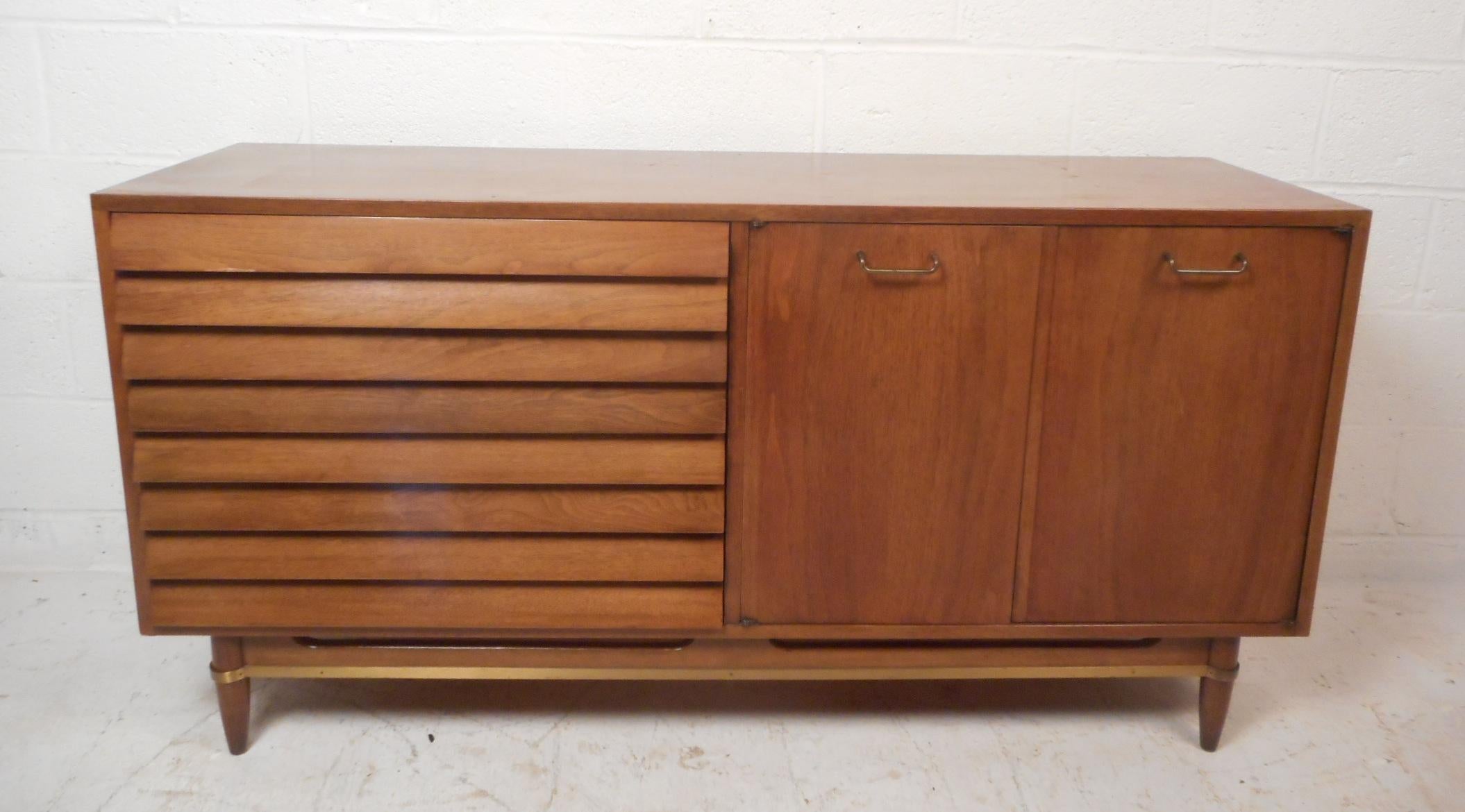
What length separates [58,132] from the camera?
2.17 m

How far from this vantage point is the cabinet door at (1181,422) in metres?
1.64

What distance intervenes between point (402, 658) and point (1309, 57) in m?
1.79

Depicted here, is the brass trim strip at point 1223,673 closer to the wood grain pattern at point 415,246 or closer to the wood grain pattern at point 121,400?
the wood grain pattern at point 415,246

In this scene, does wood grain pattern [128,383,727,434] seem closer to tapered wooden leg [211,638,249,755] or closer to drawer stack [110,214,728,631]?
drawer stack [110,214,728,631]

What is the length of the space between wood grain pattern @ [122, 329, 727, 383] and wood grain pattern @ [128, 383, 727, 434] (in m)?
0.02

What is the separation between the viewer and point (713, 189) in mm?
1708

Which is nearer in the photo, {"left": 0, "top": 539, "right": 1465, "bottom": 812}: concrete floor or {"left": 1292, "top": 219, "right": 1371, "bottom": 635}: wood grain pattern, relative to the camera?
{"left": 1292, "top": 219, "right": 1371, "bottom": 635}: wood grain pattern

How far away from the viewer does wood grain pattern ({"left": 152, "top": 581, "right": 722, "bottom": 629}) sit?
1.74 metres

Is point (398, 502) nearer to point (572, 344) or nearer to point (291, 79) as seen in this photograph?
point (572, 344)

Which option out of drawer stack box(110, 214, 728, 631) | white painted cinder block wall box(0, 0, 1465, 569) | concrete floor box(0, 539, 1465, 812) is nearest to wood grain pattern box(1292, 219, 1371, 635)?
concrete floor box(0, 539, 1465, 812)

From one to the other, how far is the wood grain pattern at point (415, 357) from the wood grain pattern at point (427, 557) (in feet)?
0.76

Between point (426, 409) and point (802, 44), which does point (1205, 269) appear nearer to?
point (802, 44)

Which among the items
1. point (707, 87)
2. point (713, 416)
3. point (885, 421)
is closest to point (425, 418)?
point (713, 416)

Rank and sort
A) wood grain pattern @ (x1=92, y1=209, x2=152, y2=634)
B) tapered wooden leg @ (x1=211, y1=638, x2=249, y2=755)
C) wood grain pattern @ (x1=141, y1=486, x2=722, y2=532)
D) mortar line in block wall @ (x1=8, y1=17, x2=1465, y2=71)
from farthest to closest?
mortar line in block wall @ (x1=8, y1=17, x2=1465, y2=71) → tapered wooden leg @ (x1=211, y1=638, x2=249, y2=755) → wood grain pattern @ (x1=141, y1=486, x2=722, y2=532) → wood grain pattern @ (x1=92, y1=209, x2=152, y2=634)
